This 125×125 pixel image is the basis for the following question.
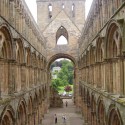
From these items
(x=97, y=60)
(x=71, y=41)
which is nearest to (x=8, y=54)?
(x=97, y=60)

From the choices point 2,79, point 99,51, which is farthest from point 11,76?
point 99,51

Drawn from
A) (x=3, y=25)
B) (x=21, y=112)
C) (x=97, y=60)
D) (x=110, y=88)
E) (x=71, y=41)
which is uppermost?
(x=71, y=41)

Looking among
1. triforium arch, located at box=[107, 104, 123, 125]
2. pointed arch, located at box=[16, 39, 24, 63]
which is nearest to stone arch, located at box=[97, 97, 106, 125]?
triforium arch, located at box=[107, 104, 123, 125]

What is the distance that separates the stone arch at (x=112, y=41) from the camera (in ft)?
43.7

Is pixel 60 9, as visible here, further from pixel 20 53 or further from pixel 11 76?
pixel 11 76

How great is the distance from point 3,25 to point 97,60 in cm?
881

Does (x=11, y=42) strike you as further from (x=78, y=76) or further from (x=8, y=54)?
(x=78, y=76)

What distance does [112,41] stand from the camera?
1484 cm

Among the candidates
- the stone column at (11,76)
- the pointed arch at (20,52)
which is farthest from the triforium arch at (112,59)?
the pointed arch at (20,52)

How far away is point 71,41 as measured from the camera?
42.2m

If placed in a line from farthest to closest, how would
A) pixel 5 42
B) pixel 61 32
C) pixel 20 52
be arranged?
1. pixel 61 32
2. pixel 20 52
3. pixel 5 42

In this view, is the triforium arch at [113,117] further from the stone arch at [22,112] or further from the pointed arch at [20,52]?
the pointed arch at [20,52]

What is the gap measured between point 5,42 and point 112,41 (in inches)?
243

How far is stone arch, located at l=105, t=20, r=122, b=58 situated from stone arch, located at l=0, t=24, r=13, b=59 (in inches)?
220
